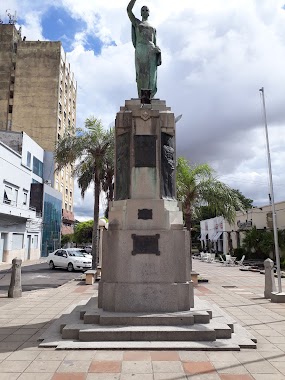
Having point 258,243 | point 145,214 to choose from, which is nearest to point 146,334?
point 145,214

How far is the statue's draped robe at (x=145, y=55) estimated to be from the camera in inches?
351

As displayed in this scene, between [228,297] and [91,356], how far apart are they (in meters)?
8.25

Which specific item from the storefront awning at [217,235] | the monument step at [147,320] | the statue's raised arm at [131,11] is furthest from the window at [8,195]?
the storefront awning at [217,235]

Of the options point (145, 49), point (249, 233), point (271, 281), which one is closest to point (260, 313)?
point (271, 281)

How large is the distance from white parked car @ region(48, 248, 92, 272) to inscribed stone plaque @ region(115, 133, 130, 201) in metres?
16.0

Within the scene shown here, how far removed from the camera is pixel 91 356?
5.38 metres

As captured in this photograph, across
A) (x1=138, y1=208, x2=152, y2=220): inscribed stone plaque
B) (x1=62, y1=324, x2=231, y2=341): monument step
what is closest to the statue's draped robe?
(x1=138, y1=208, x2=152, y2=220): inscribed stone plaque

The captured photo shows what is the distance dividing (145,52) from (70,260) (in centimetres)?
1772

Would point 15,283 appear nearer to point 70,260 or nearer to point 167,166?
point 167,166

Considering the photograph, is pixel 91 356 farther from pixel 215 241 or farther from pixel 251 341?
pixel 215 241

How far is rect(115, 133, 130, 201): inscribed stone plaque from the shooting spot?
8133mm

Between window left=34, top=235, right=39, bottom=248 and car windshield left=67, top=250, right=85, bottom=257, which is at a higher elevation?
window left=34, top=235, right=39, bottom=248

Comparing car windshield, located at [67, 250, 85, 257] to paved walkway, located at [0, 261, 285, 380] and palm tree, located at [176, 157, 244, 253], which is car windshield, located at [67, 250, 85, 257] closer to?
palm tree, located at [176, 157, 244, 253]

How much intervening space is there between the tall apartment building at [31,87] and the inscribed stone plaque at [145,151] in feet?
148
